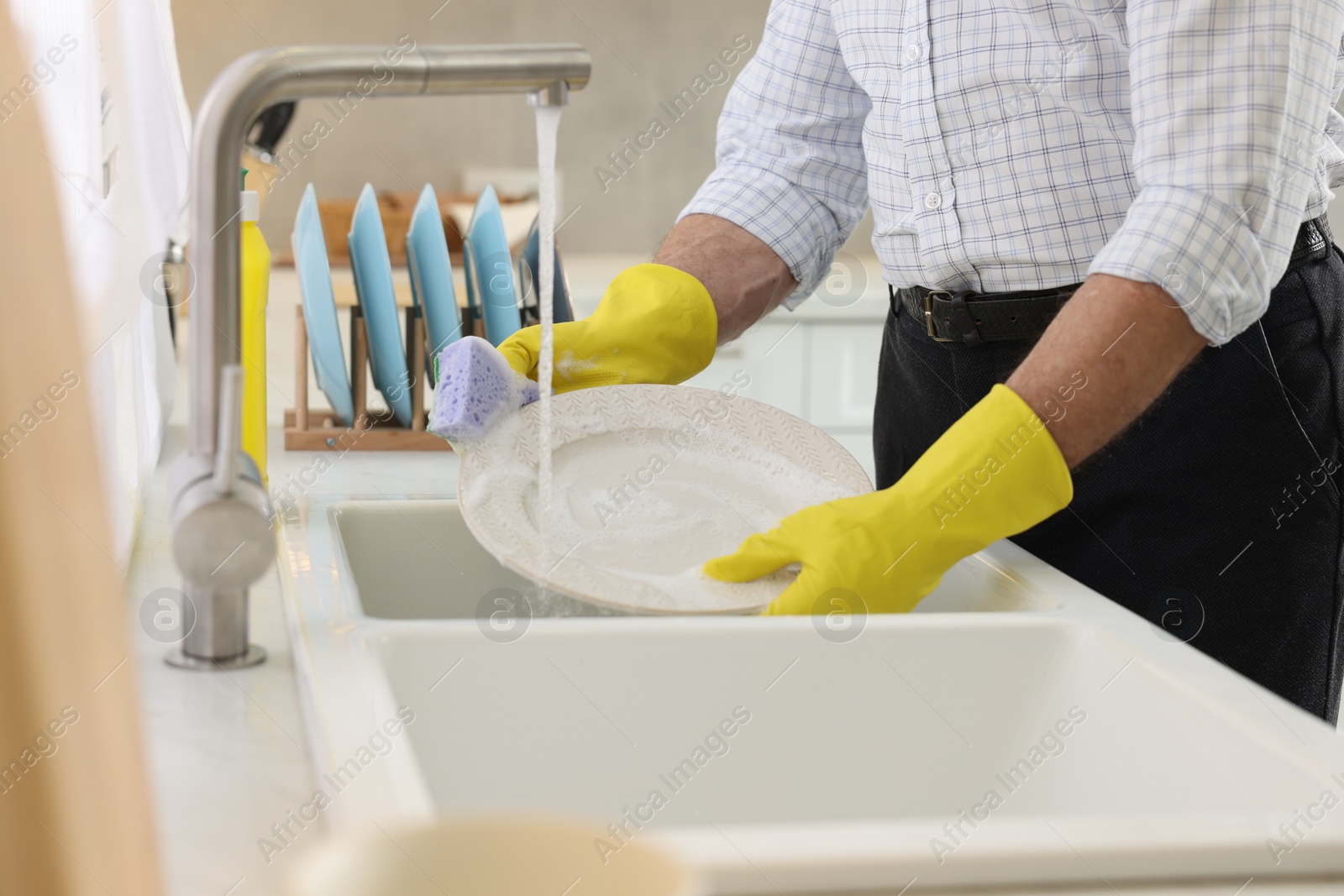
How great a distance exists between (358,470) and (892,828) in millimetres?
809

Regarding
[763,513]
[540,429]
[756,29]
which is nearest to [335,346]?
[540,429]

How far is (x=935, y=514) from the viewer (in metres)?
0.81

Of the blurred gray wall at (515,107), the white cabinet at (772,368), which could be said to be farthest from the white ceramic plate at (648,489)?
the blurred gray wall at (515,107)

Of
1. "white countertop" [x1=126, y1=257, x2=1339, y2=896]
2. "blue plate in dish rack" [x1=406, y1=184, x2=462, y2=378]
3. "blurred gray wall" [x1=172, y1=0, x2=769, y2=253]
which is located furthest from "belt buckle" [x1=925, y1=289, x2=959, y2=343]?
"blurred gray wall" [x1=172, y1=0, x2=769, y2=253]

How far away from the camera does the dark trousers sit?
962mm

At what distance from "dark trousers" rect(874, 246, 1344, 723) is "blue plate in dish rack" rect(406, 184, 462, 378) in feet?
2.07

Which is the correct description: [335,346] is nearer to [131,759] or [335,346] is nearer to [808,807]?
[808,807]

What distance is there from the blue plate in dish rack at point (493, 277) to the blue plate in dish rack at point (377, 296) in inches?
3.9

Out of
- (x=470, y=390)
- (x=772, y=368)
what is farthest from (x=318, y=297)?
(x=772, y=368)

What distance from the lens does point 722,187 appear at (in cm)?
121

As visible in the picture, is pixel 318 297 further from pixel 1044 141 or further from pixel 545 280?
pixel 1044 141

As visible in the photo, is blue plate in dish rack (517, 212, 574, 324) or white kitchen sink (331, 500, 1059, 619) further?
blue plate in dish rack (517, 212, 574, 324)

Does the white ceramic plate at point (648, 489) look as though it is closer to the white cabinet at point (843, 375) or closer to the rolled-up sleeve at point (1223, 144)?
the rolled-up sleeve at point (1223, 144)

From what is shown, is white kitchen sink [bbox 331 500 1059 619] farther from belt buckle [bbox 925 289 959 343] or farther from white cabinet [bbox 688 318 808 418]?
white cabinet [bbox 688 318 808 418]
